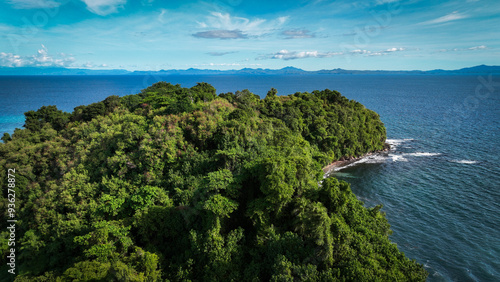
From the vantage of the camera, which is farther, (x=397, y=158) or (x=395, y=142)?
(x=395, y=142)

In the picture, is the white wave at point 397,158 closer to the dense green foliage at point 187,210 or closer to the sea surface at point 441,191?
the sea surface at point 441,191

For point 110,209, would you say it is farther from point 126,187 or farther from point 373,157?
point 373,157

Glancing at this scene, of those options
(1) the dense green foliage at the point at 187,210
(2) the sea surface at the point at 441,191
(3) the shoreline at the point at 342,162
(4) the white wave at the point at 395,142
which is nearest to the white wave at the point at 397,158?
(2) the sea surface at the point at 441,191

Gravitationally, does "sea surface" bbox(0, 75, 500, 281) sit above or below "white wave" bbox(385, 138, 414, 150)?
below

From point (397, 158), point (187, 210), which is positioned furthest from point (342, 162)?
point (187, 210)

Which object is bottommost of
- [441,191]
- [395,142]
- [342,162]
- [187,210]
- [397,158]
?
[441,191]

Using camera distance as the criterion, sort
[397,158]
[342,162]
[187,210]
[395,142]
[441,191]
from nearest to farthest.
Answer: [187,210] → [441,191] → [342,162] → [397,158] → [395,142]

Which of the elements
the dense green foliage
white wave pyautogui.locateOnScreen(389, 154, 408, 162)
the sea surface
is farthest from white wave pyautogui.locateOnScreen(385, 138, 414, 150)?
the dense green foliage

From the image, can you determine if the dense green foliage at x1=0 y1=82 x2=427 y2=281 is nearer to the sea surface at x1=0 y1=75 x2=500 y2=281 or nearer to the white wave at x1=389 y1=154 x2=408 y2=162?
the sea surface at x1=0 y1=75 x2=500 y2=281

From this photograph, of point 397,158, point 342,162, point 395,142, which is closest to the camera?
point 342,162

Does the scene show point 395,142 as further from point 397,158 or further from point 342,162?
point 342,162
